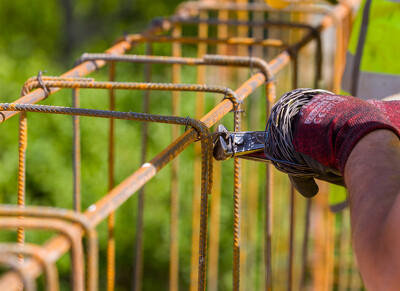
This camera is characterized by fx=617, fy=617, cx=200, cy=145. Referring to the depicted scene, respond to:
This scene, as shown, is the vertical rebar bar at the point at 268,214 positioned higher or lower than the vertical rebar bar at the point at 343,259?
higher

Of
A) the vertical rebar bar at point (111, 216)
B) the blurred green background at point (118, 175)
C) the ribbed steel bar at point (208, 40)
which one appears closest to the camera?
the vertical rebar bar at point (111, 216)

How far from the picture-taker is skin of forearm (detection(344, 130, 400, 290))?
719mm

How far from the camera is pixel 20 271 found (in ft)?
1.90

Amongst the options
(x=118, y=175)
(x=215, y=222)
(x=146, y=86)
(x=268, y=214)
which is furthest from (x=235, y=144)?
(x=118, y=175)

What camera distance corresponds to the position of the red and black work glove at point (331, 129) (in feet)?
2.88

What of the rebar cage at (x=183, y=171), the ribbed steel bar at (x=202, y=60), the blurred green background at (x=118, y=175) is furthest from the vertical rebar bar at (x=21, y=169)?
the blurred green background at (x=118, y=175)

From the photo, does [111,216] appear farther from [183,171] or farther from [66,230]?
[183,171]

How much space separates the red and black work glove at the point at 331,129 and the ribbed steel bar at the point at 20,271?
477 millimetres

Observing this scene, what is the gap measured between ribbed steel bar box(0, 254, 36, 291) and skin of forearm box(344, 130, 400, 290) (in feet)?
1.31

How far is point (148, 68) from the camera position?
1884 millimetres

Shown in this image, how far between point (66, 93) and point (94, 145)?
1.08ft

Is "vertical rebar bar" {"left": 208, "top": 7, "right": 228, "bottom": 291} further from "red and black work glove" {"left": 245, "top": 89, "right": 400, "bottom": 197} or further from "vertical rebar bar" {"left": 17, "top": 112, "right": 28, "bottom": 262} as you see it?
"red and black work glove" {"left": 245, "top": 89, "right": 400, "bottom": 197}

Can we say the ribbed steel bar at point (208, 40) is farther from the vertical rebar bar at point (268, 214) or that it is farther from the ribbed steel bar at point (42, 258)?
the ribbed steel bar at point (42, 258)

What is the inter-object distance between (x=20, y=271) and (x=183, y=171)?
267cm
